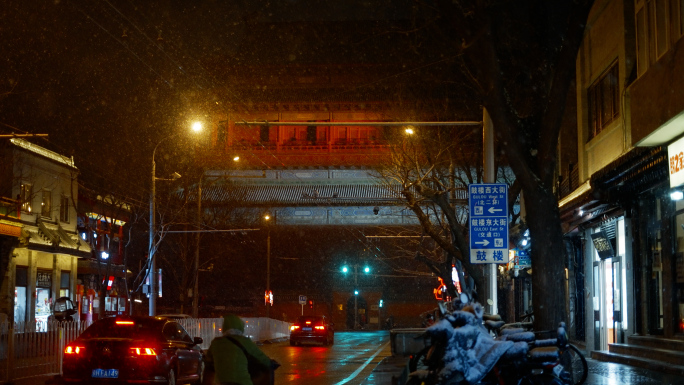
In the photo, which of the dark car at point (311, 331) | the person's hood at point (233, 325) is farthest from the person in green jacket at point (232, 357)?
the dark car at point (311, 331)

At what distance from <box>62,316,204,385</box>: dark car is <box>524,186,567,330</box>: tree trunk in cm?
734

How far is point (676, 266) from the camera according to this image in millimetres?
16531

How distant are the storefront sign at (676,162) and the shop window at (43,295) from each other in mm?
29356

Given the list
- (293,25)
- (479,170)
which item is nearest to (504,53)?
(479,170)

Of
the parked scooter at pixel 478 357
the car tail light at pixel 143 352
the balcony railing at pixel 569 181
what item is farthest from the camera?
the balcony railing at pixel 569 181

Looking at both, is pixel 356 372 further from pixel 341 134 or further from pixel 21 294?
pixel 341 134

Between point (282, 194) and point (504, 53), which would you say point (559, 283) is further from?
point (282, 194)

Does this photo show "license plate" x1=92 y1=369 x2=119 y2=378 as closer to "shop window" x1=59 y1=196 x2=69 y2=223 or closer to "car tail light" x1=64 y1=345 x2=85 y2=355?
"car tail light" x1=64 y1=345 x2=85 y2=355

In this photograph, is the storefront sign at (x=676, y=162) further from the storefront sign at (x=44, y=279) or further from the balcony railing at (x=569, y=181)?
the storefront sign at (x=44, y=279)

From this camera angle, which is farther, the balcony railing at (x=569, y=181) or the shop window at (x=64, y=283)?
the shop window at (x=64, y=283)

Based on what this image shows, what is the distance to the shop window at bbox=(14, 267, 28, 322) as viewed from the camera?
33.3 m

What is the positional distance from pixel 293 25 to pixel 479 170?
41739 mm

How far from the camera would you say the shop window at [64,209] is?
37.1 meters

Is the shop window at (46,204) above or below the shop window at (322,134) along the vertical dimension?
below
